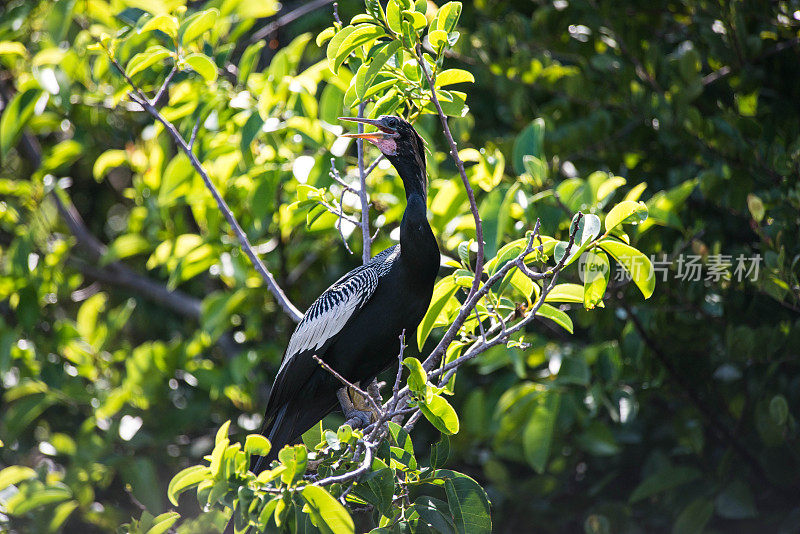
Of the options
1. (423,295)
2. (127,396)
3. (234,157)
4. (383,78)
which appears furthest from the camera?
(127,396)

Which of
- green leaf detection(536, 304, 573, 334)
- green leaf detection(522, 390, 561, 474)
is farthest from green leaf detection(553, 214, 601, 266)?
green leaf detection(522, 390, 561, 474)

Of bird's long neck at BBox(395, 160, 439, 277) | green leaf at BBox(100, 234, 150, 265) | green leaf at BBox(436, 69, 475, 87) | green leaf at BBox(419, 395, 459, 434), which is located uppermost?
green leaf at BBox(436, 69, 475, 87)

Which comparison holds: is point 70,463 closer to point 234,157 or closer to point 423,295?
point 234,157

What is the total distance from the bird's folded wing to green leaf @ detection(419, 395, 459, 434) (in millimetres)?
829

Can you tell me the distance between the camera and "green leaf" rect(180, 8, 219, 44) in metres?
2.97

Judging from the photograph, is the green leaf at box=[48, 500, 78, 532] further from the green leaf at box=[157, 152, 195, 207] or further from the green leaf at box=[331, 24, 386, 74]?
the green leaf at box=[331, 24, 386, 74]

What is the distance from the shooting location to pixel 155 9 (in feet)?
11.7

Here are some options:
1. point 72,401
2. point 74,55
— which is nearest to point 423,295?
point 74,55

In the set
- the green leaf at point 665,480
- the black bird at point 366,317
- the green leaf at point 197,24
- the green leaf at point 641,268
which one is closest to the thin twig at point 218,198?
the black bird at point 366,317

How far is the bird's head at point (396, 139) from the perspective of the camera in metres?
2.81

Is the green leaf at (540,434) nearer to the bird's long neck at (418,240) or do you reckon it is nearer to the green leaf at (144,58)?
the bird's long neck at (418,240)

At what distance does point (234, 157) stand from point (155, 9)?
2.60 feet

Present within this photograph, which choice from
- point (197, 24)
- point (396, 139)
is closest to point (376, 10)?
point (396, 139)

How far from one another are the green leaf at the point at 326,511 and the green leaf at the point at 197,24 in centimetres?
186
